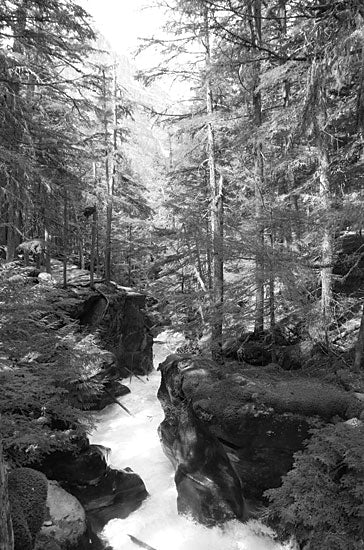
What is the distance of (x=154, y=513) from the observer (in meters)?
8.30

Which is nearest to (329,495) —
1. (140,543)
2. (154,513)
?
(140,543)

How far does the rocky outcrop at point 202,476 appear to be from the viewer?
7746 millimetres

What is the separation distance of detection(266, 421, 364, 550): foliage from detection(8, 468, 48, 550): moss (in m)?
3.62

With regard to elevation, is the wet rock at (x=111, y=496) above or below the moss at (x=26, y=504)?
below

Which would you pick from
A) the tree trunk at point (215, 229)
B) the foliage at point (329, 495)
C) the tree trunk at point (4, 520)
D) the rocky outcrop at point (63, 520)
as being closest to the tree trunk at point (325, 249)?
the tree trunk at point (215, 229)

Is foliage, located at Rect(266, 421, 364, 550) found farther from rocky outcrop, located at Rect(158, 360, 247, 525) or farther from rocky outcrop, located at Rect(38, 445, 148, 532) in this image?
rocky outcrop, located at Rect(38, 445, 148, 532)

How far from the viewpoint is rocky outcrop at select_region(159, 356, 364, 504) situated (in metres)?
7.30

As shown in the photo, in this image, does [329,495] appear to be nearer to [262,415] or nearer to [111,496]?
[262,415]

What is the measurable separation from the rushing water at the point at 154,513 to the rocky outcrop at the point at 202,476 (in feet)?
0.82

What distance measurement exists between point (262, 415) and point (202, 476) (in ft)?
7.39

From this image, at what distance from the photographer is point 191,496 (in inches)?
324

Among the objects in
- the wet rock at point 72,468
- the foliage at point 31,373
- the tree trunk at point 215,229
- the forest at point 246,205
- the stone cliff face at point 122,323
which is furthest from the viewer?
the stone cliff face at point 122,323

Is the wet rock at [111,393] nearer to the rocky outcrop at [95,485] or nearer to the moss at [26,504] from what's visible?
the rocky outcrop at [95,485]

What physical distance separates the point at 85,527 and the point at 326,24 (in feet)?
32.0
